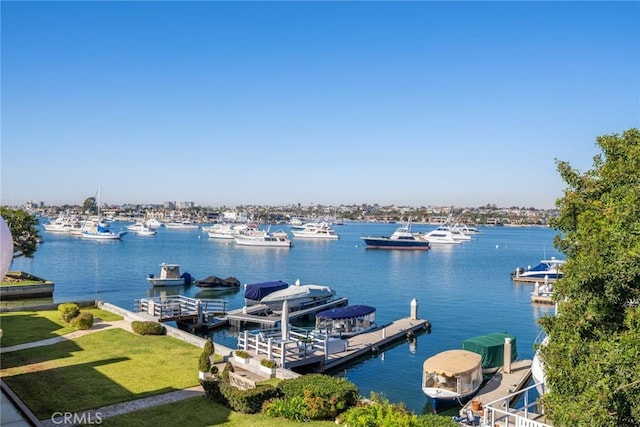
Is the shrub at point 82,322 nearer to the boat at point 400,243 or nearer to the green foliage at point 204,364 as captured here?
the green foliage at point 204,364

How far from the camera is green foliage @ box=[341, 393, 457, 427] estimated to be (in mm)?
13088

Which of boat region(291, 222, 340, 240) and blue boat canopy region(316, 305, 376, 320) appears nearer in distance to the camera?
blue boat canopy region(316, 305, 376, 320)

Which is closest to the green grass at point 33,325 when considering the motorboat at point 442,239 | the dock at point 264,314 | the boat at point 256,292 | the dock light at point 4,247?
the dock at point 264,314

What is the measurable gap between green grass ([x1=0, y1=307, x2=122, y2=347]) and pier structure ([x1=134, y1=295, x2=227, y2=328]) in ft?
7.61

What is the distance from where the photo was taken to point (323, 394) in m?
15.6

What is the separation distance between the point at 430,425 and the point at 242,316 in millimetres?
24950

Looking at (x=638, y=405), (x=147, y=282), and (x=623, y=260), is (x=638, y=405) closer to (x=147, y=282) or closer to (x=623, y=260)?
(x=623, y=260)

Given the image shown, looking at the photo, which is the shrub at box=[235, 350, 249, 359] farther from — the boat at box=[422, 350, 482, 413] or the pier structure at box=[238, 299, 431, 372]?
the boat at box=[422, 350, 482, 413]

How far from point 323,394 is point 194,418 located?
13.4ft

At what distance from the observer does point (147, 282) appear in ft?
195

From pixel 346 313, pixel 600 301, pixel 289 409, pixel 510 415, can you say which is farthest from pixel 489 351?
pixel 600 301

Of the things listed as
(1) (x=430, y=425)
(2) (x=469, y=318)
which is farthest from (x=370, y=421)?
(2) (x=469, y=318)

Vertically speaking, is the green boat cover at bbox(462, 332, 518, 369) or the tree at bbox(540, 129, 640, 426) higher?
the tree at bbox(540, 129, 640, 426)

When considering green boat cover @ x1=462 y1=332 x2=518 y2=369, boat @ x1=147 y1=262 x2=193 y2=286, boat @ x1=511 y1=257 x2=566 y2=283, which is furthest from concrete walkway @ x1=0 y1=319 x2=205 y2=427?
boat @ x1=511 y1=257 x2=566 y2=283
